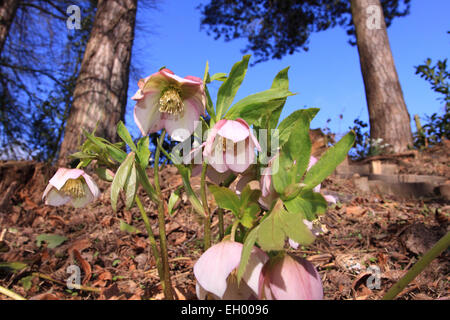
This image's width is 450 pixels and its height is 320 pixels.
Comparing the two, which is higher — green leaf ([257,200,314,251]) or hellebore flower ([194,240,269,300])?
green leaf ([257,200,314,251])

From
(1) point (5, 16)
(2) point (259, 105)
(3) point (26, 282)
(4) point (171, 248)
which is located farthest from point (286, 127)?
(1) point (5, 16)

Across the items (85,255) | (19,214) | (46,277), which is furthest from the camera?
(19,214)

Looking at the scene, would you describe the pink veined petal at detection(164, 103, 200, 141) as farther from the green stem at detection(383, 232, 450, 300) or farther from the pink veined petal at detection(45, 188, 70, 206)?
the green stem at detection(383, 232, 450, 300)

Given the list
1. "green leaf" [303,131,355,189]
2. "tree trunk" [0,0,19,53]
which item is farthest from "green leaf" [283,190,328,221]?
"tree trunk" [0,0,19,53]

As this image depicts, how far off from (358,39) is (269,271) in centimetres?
394

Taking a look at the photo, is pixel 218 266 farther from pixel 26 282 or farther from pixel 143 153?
pixel 26 282

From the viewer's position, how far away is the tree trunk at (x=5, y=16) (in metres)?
3.82

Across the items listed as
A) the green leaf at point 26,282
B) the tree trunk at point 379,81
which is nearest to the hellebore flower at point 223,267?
the green leaf at point 26,282

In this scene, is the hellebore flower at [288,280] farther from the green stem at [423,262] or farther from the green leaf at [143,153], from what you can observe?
the green leaf at [143,153]

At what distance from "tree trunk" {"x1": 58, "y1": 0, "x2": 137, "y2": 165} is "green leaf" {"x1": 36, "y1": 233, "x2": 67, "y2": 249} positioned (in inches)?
32.1

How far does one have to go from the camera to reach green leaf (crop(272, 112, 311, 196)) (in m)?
0.39

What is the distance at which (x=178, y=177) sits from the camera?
1630 millimetres
